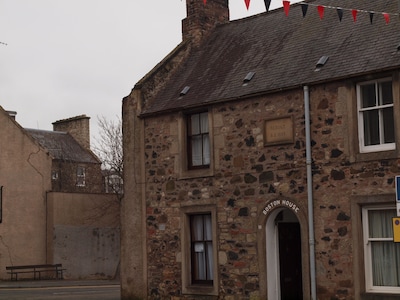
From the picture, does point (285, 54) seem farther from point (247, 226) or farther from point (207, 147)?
point (247, 226)

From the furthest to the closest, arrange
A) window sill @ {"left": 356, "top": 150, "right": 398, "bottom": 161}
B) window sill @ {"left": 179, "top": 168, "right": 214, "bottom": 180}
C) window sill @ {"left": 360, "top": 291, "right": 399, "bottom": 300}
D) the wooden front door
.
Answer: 1. window sill @ {"left": 179, "top": 168, "right": 214, "bottom": 180}
2. the wooden front door
3. window sill @ {"left": 356, "top": 150, "right": 398, "bottom": 161}
4. window sill @ {"left": 360, "top": 291, "right": 399, "bottom": 300}

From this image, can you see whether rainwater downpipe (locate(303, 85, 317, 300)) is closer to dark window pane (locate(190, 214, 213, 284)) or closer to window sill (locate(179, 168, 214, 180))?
window sill (locate(179, 168, 214, 180))

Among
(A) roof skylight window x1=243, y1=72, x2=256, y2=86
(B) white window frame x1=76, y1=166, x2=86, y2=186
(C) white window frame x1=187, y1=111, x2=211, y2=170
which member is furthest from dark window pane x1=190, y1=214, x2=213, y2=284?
(B) white window frame x1=76, y1=166, x2=86, y2=186

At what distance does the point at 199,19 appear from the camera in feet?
82.3

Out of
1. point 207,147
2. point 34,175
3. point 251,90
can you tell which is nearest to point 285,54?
point 251,90

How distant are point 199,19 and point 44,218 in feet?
50.0

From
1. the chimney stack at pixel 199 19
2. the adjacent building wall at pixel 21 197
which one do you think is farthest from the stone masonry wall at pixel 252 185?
the adjacent building wall at pixel 21 197

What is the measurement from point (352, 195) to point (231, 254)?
3828 millimetres

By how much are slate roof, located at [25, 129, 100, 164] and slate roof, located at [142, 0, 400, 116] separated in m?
27.7

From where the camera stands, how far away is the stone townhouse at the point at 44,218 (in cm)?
3538

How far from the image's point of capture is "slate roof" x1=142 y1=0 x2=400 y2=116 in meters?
18.9

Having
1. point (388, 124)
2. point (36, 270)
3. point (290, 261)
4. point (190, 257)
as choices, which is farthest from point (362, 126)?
point (36, 270)

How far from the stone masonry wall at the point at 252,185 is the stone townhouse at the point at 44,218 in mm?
14480

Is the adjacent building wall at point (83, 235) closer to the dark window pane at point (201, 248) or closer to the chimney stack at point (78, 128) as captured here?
the chimney stack at point (78, 128)
